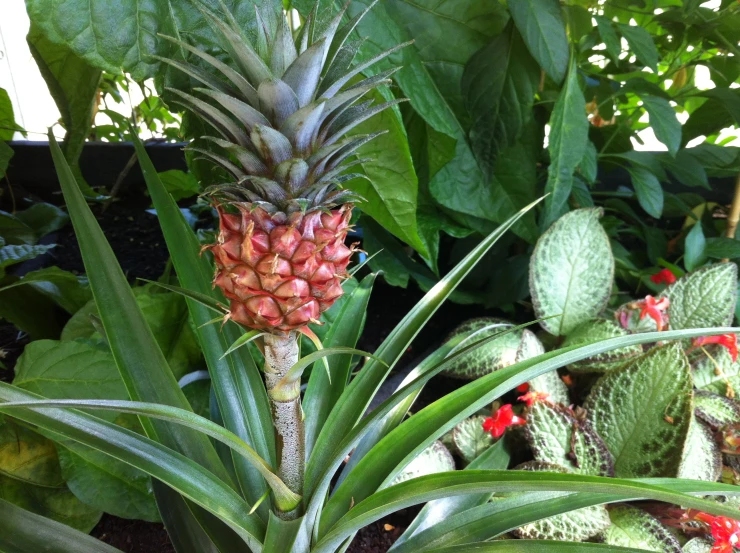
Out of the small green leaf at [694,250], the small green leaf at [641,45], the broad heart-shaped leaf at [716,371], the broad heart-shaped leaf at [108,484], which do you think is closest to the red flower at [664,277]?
the small green leaf at [694,250]

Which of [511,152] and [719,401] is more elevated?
[511,152]

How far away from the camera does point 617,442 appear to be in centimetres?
71

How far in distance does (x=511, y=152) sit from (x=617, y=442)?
462 millimetres

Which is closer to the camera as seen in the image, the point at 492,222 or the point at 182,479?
the point at 182,479

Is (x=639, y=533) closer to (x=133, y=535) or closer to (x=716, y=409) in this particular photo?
(x=716, y=409)

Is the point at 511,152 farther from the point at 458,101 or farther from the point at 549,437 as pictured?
the point at 549,437

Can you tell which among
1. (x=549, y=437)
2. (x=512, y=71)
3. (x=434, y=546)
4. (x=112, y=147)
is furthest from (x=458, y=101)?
(x=112, y=147)

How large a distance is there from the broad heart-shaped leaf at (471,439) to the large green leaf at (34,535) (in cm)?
45

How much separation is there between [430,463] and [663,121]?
59 centimetres

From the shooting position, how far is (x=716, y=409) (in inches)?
29.3

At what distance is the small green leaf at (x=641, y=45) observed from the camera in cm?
72

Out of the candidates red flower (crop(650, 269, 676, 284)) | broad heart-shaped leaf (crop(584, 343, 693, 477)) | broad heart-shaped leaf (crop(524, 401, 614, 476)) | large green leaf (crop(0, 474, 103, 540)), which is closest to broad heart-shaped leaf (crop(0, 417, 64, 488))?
large green leaf (crop(0, 474, 103, 540))

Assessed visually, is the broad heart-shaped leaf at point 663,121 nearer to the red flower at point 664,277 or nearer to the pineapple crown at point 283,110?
the red flower at point 664,277

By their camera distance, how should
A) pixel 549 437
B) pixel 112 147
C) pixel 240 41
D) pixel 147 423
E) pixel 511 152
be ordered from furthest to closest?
pixel 112 147
pixel 511 152
pixel 549 437
pixel 147 423
pixel 240 41
